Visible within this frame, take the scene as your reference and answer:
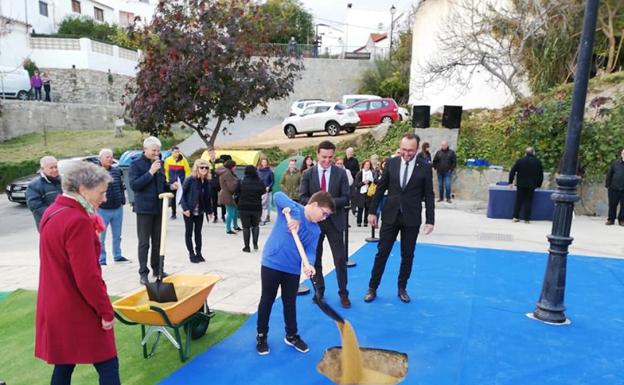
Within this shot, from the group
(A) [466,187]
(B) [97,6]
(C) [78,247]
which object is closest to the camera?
(C) [78,247]

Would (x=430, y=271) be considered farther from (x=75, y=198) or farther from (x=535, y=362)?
(x=75, y=198)

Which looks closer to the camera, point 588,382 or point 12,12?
point 588,382

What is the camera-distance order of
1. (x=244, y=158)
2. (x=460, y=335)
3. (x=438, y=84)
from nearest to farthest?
(x=460, y=335)
(x=244, y=158)
(x=438, y=84)

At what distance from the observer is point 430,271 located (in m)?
7.04

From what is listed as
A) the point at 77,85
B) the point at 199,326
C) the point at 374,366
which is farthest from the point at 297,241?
the point at 77,85

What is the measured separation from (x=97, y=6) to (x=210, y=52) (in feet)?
122

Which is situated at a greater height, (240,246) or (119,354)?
(119,354)

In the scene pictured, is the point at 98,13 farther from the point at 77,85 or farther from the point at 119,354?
the point at 119,354

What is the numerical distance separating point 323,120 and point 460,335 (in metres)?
17.1

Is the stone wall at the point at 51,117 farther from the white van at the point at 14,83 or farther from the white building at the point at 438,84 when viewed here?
the white building at the point at 438,84

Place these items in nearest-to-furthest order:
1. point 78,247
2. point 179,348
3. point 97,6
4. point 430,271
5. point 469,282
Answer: point 78,247 < point 179,348 < point 469,282 < point 430,271 < point 97,6

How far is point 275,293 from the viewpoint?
424 cm

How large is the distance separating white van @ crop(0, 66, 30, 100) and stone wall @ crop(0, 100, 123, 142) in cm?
169

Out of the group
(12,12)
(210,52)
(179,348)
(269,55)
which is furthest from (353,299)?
(12,12)
